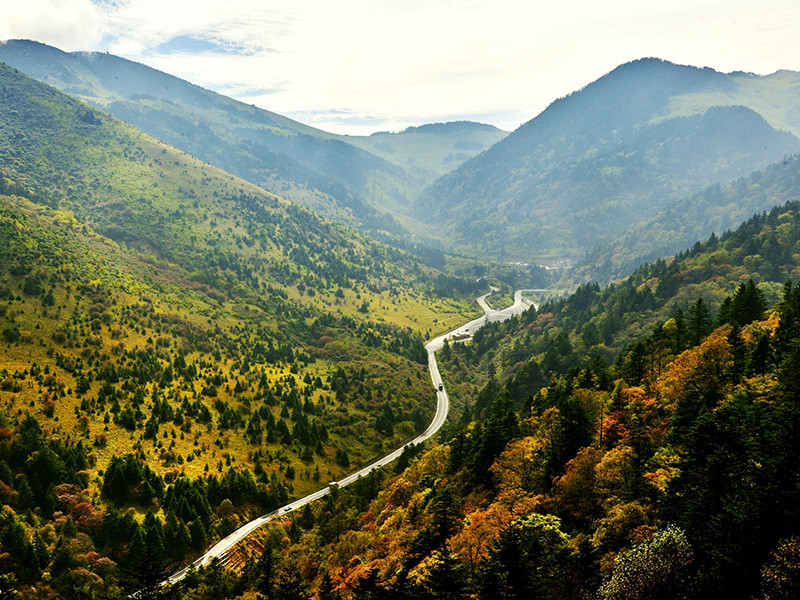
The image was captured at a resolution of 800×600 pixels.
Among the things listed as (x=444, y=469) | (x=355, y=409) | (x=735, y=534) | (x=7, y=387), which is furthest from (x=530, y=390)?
(x=7, y=387)

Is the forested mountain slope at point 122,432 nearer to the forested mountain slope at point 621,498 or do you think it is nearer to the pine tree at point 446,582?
the forested mountain slope at point 621,498

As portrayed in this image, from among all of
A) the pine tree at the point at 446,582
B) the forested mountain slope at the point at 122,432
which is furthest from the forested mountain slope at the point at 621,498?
the forested mountain slope at the point at 122,432

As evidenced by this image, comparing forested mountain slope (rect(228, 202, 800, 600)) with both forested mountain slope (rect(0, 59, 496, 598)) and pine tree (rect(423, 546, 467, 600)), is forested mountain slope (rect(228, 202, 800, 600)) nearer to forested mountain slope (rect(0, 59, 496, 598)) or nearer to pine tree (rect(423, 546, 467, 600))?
pine tree (rect(423, 546, 467, 600))

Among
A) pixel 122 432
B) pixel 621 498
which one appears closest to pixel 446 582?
pixel 621 498

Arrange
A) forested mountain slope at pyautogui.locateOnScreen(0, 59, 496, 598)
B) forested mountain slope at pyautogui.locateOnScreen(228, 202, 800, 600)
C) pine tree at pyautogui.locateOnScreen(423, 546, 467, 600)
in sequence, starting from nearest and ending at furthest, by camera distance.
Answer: forested mountain slope at pyautogui.locateOnScreen(228, 202, 800, 600) → pine tree at pyautogui.locateOnScreen(423, 546, 467, 600) → forested mountain slope at pyautogui.locateOnScreen(0, 59, 496, 598)

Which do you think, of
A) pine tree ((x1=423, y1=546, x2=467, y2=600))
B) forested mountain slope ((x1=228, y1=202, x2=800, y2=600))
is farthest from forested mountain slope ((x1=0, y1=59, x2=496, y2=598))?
pine tree ((x1=423, y1=546, x2=467, y2=600))

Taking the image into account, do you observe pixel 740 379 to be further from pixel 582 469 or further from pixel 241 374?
pixel 241 374

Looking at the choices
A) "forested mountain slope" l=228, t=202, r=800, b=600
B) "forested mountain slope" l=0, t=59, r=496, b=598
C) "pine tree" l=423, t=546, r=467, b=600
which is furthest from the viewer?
"forested mountain slope" l=0, t=59, r=496, b=598

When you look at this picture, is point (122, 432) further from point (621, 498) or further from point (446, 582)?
point (621, 498)
